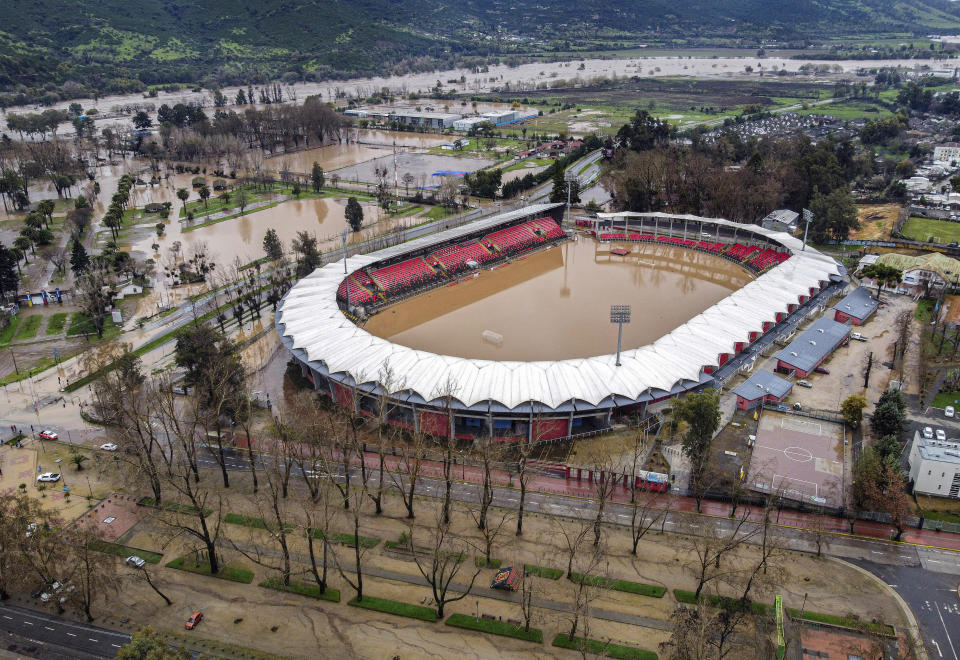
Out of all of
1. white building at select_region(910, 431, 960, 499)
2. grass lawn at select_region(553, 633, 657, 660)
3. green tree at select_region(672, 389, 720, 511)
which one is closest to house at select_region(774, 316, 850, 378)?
white building at select_region(910, 431, 960, 499)

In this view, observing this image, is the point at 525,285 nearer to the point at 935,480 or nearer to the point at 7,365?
the point at 935,480

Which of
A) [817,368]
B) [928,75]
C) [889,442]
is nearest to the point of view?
[889,442]

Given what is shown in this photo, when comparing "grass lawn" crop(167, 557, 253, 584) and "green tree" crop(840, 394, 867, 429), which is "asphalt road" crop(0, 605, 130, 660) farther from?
"green tree" crop(840, 394, 867, 429)

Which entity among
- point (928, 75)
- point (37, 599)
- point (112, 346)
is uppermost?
point (928, 75)

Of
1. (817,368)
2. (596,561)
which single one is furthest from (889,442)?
(596,561)

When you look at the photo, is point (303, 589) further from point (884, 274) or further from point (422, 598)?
point (884, 274)

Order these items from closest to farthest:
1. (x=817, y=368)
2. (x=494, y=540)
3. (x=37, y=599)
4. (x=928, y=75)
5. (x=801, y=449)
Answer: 1. (x=37, y=599)
2. (x=494, y=540)
3. (x=801, y=449)
4. (x=817, y=368)
5. (x=928, y=75)
